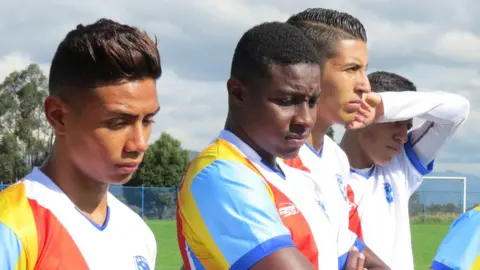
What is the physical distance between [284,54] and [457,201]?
38.3 meters

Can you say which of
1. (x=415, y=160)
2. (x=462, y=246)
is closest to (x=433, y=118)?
(x=415, y=160)

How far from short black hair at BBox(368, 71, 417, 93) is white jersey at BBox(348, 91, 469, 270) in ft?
0.74

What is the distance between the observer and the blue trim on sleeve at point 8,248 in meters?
2.61

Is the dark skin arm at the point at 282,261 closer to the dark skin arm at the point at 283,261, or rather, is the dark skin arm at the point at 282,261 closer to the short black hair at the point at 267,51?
the dark skin arm at the point at 283,261

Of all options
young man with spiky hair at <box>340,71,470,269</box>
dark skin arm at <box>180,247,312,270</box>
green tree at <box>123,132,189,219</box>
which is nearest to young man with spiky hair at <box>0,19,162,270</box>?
dark skin arm at <box>180,247,312,270</box>

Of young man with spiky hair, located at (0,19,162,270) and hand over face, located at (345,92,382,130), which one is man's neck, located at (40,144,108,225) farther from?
hand over face, located at (345,92,382,130)

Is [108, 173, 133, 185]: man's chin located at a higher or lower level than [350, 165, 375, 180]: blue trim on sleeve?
higher

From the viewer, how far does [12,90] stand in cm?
5847

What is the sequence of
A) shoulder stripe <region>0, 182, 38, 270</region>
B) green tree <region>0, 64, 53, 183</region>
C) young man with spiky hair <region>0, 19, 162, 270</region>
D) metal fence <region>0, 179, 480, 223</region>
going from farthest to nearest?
green tree <region>0, 64, 53, 183</region> → metal fence <region>0, 179, 480, 223</region> → young man with spiky hair <region>0, 19, 162, 270</region> → shoulder stripe <region>0, 182, 38, 270</region>

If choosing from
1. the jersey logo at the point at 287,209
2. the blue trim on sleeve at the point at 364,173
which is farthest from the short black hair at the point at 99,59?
the blue trim on sleeve at the point at 364,173

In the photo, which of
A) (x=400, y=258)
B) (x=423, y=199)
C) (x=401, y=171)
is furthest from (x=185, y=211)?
(x=423, y=199)

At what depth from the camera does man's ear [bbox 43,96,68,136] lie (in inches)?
115

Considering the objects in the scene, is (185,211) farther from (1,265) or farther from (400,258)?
(400,258)

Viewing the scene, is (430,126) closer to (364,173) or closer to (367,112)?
(364,173)
